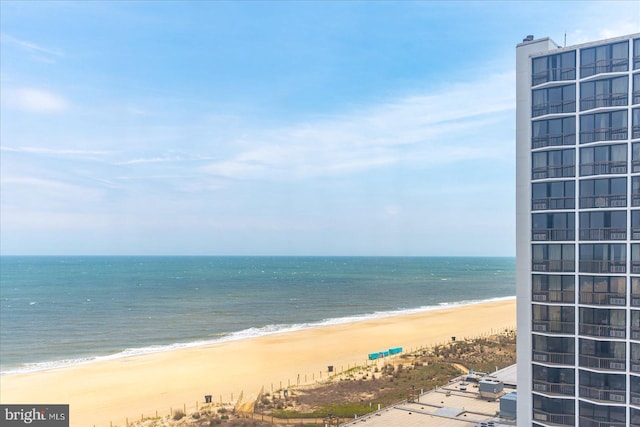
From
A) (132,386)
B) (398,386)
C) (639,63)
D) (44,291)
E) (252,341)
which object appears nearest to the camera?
(639,63)

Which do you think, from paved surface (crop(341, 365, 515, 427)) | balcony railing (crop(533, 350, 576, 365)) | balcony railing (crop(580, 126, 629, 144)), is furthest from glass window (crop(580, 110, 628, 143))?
paved surface (crop(341, 365, 515, 427))

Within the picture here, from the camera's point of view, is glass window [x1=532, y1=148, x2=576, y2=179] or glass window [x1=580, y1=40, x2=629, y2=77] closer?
glass window [x1=580, y1=40, x2=629, y2=77]

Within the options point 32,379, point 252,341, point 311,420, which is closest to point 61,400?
point 32,379

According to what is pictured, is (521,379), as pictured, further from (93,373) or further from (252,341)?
(252,341)

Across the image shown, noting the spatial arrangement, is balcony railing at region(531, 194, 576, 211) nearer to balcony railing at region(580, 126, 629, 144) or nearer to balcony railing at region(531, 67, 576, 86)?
balcony railing at region(580, 126, 629, 144)

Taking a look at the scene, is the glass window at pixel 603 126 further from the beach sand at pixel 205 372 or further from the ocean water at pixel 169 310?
the ocean water at pixel 169 310

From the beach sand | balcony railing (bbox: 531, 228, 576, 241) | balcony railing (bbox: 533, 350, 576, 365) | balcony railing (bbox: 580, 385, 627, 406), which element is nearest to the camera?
balcony railing (bbox: 580, 385, 627, 406)
